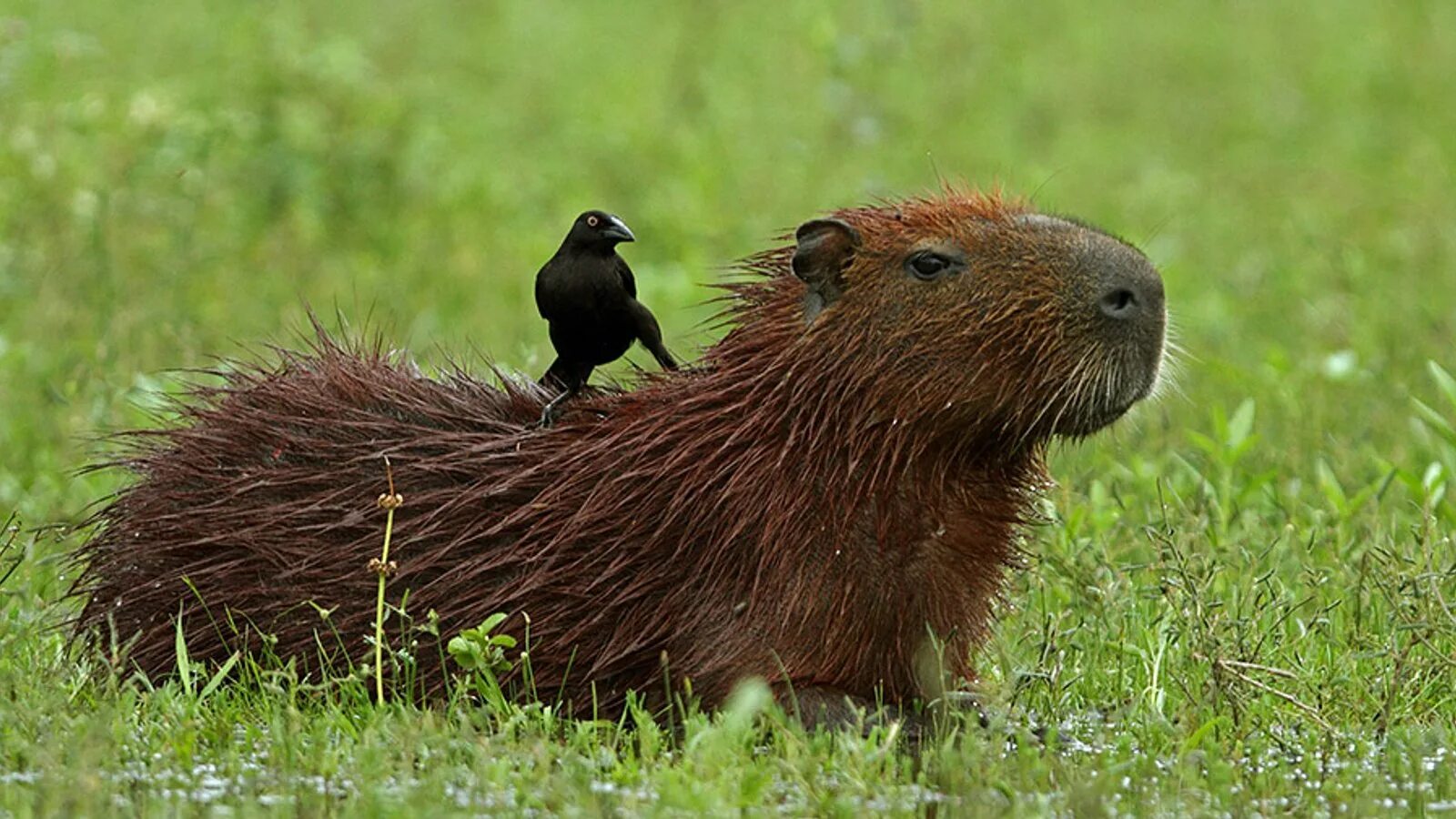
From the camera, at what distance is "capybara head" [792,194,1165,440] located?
4590 millimetres

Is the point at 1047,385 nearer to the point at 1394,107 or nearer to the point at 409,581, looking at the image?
the point at 409,581

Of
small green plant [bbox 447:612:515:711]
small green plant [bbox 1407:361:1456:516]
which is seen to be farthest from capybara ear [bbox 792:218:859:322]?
small green plant [bbox 1407:361:1456:516]

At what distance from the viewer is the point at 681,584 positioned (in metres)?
4.71

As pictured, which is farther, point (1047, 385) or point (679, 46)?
point (679, 46)

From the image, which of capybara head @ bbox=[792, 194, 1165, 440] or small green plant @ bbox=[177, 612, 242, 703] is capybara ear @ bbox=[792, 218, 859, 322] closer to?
capybara head @ bbox=[792, 194, 1165, 440]

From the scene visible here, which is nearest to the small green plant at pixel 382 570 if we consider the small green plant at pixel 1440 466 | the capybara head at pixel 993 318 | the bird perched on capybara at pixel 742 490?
the bird perched on capybara at pixel 742 490

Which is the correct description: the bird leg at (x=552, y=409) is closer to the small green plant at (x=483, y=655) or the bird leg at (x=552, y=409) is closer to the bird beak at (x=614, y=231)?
the bird beak at (x=614, y=231)

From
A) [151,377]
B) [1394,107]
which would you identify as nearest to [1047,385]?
[151,377]

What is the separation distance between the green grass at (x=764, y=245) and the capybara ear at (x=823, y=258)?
0.74 m

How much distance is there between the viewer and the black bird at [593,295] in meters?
4.79

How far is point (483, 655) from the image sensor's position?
4.60m

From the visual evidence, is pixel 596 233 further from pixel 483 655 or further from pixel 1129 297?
pixel 1129 297

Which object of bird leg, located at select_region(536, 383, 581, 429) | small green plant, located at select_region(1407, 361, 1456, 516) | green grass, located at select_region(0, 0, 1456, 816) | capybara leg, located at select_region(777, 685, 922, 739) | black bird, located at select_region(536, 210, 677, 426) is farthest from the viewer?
small green plant, located at select_region(1407, 361, 1456, 516)

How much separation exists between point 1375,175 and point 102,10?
301 inches
